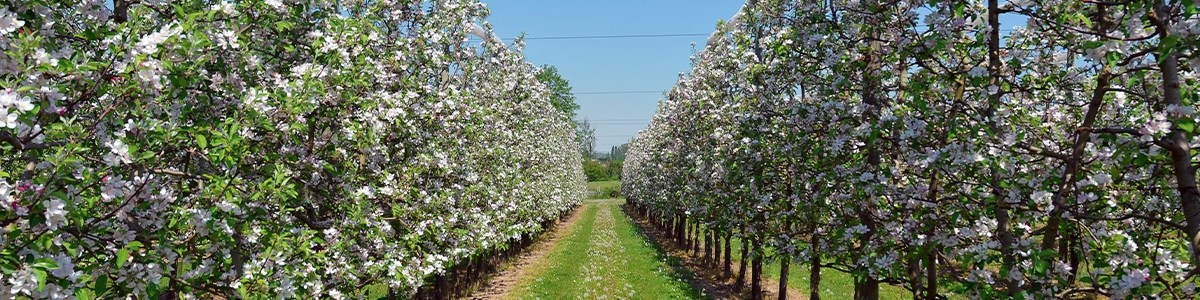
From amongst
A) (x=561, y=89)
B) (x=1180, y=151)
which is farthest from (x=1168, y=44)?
(x=561, y=89)

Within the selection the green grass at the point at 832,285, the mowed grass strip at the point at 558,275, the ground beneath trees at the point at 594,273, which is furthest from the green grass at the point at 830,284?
the mowed grass strip at the point at 558,275

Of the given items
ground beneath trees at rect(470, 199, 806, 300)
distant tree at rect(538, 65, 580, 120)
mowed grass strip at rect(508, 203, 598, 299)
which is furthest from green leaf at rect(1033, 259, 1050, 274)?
distant tree at rect(538, 65, 580, 120)

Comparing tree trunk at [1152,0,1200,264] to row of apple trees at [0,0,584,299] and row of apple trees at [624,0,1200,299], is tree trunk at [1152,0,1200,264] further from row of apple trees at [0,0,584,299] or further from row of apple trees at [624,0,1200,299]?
row of apple trees at [0,0,584,299]

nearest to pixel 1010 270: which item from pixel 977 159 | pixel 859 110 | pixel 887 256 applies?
pixel 977 159

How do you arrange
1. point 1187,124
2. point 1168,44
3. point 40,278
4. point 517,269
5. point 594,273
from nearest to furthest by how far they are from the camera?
point 40,278, point 1168,44, point 1187,124, point 594,273, point 517,269

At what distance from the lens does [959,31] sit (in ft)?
20.0

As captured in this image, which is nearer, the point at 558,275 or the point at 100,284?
the point at 100,284

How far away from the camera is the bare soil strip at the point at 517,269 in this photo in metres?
21.7

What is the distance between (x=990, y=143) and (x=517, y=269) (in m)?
23.3

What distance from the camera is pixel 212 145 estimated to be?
461 centimetres

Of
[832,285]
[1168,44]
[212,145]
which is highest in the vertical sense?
[1168,44]

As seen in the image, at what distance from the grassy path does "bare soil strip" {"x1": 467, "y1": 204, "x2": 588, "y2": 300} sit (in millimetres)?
372

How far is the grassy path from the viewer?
2020 centimetres

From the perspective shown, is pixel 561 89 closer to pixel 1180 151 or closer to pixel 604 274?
pixel 604 274
